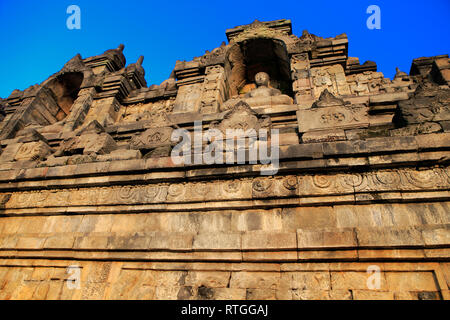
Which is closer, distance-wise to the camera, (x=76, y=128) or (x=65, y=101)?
(x=76, y=128)

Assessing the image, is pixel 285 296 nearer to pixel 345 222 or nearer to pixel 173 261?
pixel 345 222

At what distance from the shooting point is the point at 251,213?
15.4 ft

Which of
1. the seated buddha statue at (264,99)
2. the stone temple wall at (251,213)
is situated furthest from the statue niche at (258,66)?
the stone temple wall at (251,213)

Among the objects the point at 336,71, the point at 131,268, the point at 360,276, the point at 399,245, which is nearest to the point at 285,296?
the point at 360,276

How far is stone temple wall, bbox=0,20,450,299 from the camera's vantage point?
3928 mm

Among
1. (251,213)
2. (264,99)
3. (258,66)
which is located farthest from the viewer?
(258,66)

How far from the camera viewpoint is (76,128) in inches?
383

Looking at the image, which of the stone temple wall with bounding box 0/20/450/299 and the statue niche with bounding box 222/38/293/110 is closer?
the stone temple wall with bounding box 0/20/450/299

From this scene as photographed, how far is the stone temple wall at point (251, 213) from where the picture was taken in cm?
393

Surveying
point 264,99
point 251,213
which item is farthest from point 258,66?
point 251,213

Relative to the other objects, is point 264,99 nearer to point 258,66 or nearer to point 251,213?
point 258,66

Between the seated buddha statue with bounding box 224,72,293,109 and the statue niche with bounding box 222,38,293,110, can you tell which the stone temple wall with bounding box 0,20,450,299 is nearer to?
the seated buddha statue with bounding box 224,72,293,109

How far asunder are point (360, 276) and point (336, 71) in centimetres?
637

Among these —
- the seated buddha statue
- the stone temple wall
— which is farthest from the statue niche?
the stone temple wall
